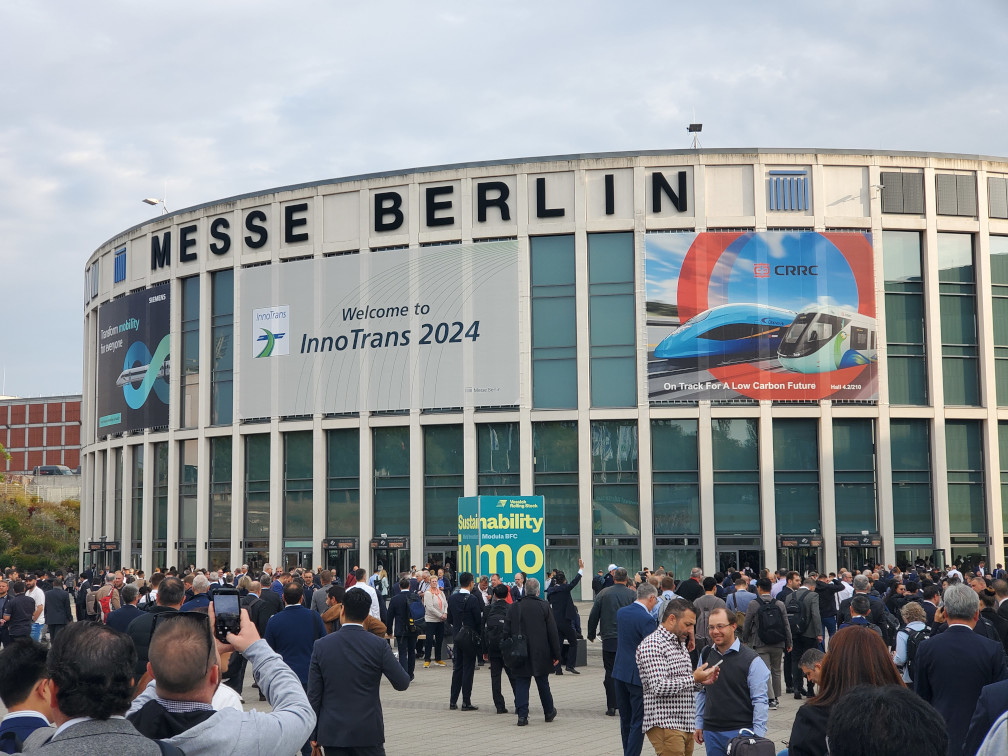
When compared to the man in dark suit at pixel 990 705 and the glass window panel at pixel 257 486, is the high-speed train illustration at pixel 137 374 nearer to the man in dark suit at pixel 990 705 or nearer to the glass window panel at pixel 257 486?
the glass window panel at pixel 257 486

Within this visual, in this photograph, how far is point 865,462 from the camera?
38.4 meters

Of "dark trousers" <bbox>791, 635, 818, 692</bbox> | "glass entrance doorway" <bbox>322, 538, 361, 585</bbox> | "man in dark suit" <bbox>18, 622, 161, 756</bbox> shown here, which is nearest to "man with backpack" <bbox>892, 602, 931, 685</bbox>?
"dark trousers" <bbox>791, 635, 818, 692</bbox>

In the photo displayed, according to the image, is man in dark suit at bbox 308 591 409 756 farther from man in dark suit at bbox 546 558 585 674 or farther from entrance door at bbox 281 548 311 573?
entrance door at bbox 281 548 311 573

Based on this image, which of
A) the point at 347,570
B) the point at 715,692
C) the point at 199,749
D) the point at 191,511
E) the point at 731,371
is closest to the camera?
the point at 199,749

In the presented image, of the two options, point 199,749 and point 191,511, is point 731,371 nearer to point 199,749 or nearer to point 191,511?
point 191,511

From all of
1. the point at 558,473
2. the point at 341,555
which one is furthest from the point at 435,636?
the point at 341,555

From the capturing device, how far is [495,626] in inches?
601

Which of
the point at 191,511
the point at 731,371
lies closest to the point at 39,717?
the point at 731,371

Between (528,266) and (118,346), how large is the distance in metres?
19.3

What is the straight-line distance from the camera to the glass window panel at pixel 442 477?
132 ft

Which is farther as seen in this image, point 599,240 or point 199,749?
point 599,240

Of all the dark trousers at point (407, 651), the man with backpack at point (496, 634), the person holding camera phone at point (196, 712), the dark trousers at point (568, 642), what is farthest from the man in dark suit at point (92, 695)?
the dark trousers at point (568, 642)

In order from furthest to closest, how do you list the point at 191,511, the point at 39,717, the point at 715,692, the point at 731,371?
the point at 191,511
the point at 731,371
the point at 715,692
the point at 39,717

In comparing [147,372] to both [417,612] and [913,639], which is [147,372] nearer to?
Answer: [417,612]
